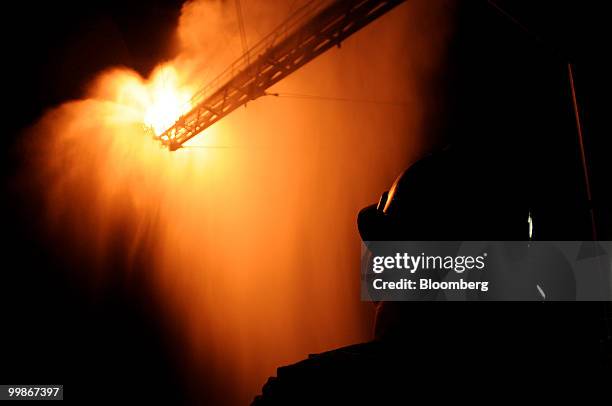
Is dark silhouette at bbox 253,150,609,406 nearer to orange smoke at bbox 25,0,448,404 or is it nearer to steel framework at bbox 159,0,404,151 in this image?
steel framework at bbox 159,0,404,151

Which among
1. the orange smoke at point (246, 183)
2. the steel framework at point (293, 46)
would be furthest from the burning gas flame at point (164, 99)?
the steel framework at point (293, 46)

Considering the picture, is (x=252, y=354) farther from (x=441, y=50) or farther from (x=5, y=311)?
(x=441, y=50)

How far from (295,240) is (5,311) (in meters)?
6.23

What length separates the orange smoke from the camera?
7.55 meters

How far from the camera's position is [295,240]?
9.67 meters

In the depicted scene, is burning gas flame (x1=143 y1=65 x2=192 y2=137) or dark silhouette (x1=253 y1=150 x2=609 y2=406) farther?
burning gas flame (x1=143 y1=65 x2=192 y2=137)

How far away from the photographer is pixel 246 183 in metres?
10.2

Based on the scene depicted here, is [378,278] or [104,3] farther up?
[104,3]

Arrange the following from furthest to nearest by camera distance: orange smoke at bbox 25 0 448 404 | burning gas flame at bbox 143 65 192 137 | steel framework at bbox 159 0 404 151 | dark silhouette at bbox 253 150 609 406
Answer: burning gas flame at bbox 143 65 192 137 → orange smoke at bbox 25 0 448 404 → steel framework at bbox 159 0 404 151 → dark silhouette at bbox 253 150 609 406

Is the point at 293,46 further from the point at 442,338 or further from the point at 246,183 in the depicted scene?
the point at 442,338

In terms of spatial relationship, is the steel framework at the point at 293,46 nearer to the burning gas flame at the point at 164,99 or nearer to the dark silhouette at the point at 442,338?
the burning gas flame at the point at 164,99

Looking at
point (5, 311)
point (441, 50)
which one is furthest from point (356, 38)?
point (5, 311)

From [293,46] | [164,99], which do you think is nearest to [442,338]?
[293,46]

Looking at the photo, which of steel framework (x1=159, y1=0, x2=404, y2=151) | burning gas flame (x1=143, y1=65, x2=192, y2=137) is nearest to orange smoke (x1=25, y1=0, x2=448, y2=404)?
burning gas flame (x1=143, y1=65, x2=192, y2=137)
